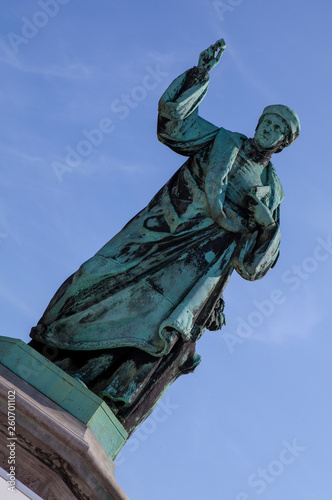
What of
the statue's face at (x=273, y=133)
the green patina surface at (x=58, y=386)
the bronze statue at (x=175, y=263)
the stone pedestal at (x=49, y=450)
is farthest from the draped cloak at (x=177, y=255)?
the stone pedestal at (x=49, y=450)

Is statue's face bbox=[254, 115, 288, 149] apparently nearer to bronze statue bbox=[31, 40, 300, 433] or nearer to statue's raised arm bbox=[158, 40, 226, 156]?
bronze statue bbox=[31, 40, 300, 433]

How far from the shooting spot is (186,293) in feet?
27.9

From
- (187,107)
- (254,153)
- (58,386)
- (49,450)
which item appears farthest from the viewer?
(254,153)

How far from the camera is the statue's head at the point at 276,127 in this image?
29.5ft

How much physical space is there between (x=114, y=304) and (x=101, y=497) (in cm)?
191

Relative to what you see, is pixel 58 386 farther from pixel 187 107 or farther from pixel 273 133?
pixel 273 133

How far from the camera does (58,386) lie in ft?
23.9

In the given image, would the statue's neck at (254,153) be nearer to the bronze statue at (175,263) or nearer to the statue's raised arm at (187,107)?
the bronze statue at (175,263)

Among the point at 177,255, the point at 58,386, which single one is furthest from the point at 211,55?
the point at 58,386

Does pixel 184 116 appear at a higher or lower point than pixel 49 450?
higher

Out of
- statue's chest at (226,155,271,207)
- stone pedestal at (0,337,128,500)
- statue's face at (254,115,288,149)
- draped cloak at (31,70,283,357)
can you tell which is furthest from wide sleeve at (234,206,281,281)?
stone pedestal at (0,337,128,500)

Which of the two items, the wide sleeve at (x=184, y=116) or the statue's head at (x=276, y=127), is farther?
the statue's head at (x=276, y=127)

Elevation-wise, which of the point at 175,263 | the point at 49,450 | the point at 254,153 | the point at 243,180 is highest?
the point at 254,153

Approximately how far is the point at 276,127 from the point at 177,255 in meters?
1.55
